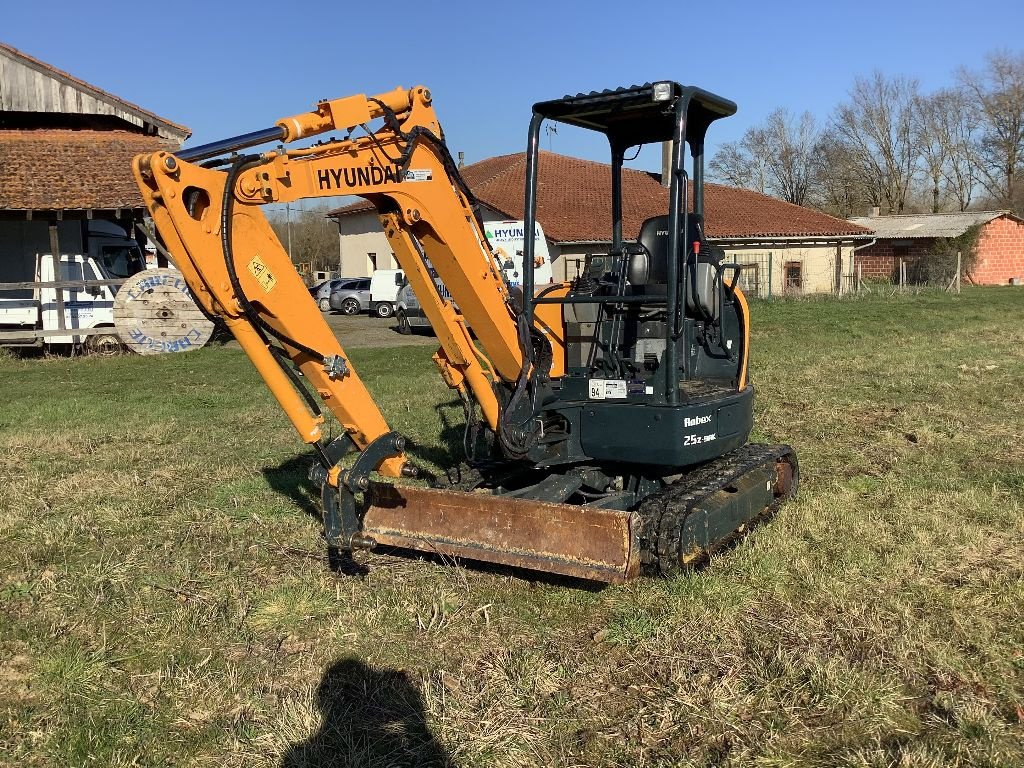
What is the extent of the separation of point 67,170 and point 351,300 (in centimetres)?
1438

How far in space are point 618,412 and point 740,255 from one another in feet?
102

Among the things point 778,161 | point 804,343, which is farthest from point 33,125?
point 778,161

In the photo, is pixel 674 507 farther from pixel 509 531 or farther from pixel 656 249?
pixel 656 249

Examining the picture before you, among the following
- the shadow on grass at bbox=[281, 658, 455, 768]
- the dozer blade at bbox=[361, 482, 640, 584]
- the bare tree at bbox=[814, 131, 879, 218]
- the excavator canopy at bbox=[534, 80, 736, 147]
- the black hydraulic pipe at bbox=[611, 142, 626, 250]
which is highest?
the bare tree at bbox=[814, 131, 879, 218]

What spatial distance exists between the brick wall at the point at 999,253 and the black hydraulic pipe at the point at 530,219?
49733mm

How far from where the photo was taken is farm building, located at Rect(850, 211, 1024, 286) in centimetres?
4897

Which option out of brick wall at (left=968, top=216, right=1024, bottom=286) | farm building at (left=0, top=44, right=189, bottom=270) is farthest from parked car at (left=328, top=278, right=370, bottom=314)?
brick wall at (left=968, top=216, right=1024, bottom=286)

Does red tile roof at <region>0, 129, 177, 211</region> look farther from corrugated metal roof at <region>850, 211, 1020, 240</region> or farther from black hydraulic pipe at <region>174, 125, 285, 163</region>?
corrugated metal roof at <region>850, 211, 1020, 240</region>

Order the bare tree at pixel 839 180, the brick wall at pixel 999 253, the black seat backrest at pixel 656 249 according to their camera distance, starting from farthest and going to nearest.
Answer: the bare tree at pixel 839 180 < the brick wall at pixel 999 253 < the black seat backrest at pixel 656 249

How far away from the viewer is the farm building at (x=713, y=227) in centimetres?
3247

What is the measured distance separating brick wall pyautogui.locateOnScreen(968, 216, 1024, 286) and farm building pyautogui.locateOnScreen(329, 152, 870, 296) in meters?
16.0

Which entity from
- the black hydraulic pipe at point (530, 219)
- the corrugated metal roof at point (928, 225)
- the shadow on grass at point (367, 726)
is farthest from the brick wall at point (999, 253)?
the shadow on grass at point (367, 726)

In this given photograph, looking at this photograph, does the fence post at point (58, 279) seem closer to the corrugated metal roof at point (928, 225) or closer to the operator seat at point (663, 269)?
the operator seat at point (663, 269)

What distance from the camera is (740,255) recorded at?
1410 inches
